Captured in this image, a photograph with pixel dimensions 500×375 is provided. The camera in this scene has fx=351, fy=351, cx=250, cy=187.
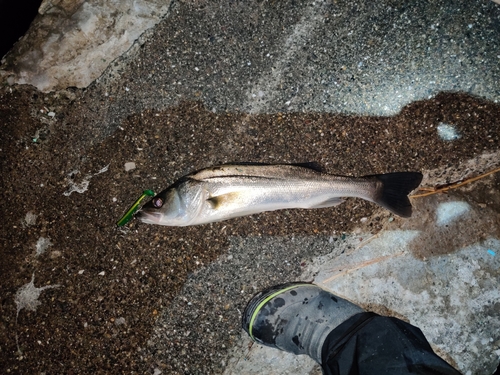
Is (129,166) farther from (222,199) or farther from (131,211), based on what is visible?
(222,199)

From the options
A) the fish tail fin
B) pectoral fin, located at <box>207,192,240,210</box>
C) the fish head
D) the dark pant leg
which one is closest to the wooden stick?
the fish tail fin

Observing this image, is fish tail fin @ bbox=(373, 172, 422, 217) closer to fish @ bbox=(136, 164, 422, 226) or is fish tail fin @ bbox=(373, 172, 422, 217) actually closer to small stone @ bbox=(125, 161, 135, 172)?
fish @ bbox=(136, 164, 422, 226)

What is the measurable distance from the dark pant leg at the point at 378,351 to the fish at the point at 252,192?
103cm

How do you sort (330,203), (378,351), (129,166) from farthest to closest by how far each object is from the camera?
(129,166)
(330,203)
(378,351)

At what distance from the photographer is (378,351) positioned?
2.52 meters

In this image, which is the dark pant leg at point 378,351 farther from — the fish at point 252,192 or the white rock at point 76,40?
the white rock at point 76,40

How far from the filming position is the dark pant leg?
7.89ft

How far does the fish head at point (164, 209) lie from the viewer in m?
2.85

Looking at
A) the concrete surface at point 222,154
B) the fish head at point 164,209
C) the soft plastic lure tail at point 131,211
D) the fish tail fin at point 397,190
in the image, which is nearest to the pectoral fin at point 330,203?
the concrete surface at point 222,154

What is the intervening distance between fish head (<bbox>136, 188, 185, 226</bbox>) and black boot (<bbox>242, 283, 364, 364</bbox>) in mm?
1107

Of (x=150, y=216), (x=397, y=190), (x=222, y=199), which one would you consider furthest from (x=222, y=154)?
(x=397, y=190)

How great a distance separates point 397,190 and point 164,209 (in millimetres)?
2016

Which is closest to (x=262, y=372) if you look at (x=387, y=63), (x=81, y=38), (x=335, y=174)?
(x=335, y=174)

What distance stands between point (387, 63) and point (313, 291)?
2.22 m
